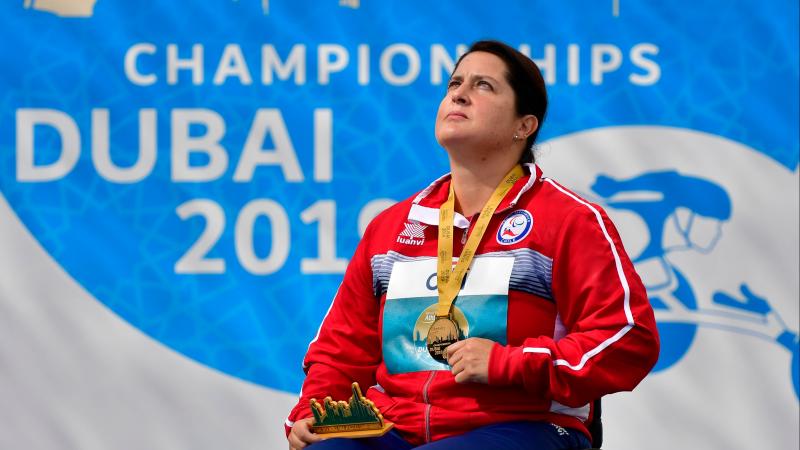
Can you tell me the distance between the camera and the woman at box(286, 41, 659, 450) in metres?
1.86

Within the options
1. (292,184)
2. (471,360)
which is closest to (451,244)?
(471,360)

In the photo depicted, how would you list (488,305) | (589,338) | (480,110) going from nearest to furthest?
(589,338), (488,305), (480,110)

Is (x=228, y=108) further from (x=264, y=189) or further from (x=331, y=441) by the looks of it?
(x=331, y=441)

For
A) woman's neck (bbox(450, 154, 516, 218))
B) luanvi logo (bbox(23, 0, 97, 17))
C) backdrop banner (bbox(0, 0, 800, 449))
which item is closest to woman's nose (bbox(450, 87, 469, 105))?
woman's neck (bbox(450, 154, 516, 218))

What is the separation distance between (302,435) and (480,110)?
0.74 meters

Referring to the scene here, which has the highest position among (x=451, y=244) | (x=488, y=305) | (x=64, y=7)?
(x=64, y=7)

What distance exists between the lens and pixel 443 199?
217 cm

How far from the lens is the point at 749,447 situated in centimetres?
311

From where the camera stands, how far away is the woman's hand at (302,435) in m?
1.99

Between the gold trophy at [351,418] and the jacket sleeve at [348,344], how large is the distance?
12cm

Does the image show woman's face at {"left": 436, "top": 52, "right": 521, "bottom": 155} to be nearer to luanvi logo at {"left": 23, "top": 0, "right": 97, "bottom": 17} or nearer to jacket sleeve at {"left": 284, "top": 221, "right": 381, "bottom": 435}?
jacket sleeve at {"left": 284, "top": 221, "right": 381, "bottom": 435}

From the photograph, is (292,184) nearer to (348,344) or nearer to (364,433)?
(348,344)

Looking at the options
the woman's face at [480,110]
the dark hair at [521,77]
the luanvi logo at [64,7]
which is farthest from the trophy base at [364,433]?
the luanvi logo at [64,7]

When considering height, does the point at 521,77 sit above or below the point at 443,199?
above
